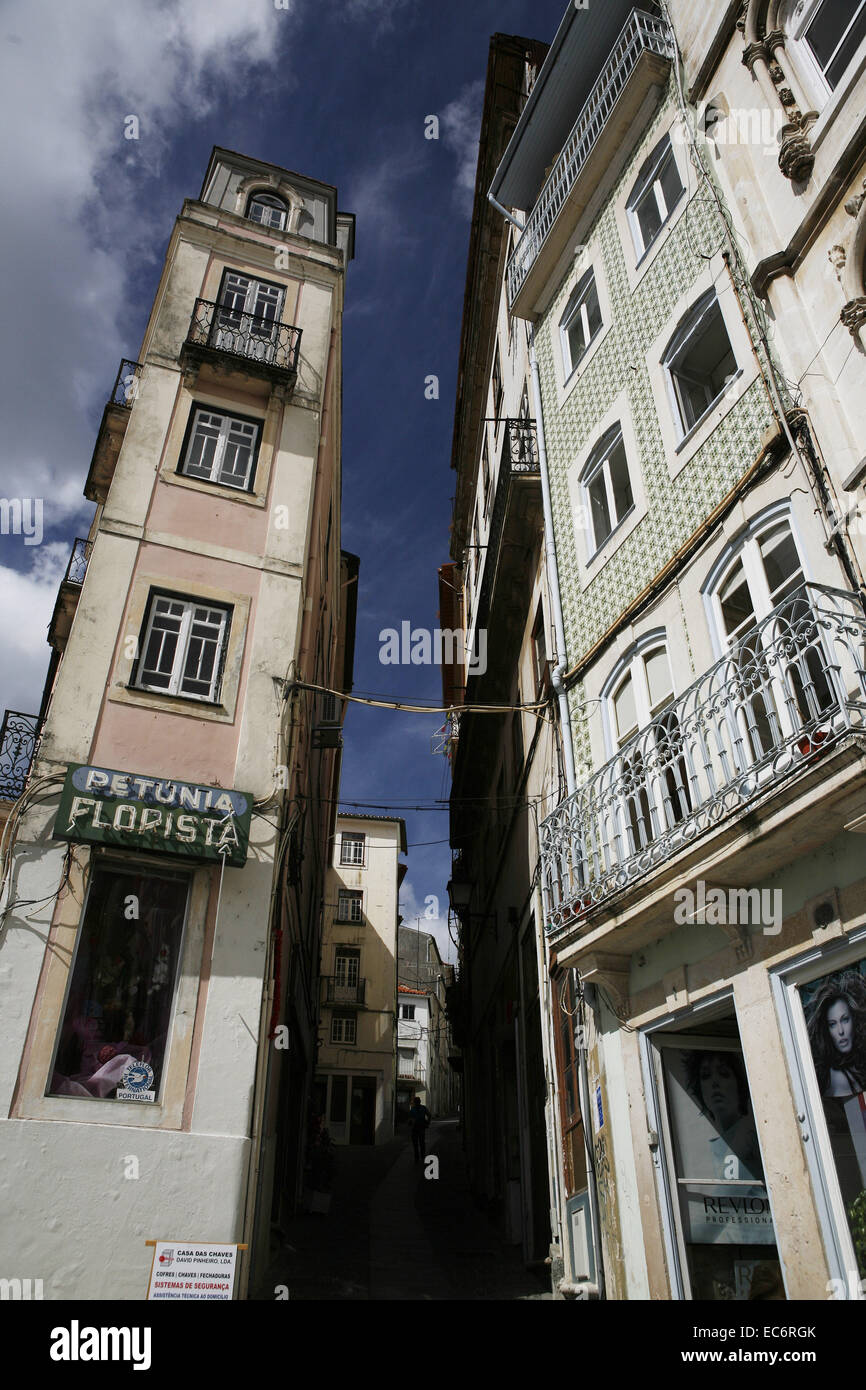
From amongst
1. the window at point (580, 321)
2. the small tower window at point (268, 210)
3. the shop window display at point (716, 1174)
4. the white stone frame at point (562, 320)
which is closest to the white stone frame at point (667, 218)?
the white stone frame at point (562, 320)

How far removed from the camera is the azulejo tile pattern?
9117 mm

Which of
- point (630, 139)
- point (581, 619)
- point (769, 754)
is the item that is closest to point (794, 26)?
point (630, 139)

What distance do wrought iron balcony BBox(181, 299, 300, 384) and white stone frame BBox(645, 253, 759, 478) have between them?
6.49m

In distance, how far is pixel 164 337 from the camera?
14500mm

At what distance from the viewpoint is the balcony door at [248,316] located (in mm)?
14898

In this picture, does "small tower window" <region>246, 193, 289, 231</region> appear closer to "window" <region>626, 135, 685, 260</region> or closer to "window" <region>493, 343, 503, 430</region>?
"window" <region>493, 343, 503, 430</region>

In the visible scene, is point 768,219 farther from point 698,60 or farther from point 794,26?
point 698,60

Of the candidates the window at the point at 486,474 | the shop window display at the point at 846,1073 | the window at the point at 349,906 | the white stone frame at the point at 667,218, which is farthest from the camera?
Result: the window at the point at 349,906

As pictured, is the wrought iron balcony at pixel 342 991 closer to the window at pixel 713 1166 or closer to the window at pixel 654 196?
the window at pixel 713 1166

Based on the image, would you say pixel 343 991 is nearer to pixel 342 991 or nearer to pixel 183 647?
pixel 342 991

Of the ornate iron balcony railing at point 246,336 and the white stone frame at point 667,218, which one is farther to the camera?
the ornate iron balcony railing at point 246,336

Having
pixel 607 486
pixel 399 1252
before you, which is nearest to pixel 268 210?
pixel 607 486

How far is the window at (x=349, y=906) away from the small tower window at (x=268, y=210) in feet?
99.4

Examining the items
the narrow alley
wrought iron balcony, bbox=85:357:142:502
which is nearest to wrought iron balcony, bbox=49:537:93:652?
wrought iron balcony, bbox=85:357:142:502
